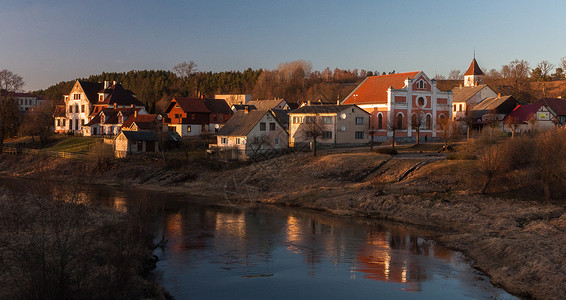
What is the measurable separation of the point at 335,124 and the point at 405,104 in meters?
10.8

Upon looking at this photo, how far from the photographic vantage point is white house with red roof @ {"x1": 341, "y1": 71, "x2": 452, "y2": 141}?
66.1m

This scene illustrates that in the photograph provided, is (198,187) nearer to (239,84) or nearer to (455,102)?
(455,102)

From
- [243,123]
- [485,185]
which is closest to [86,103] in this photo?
[243,123]

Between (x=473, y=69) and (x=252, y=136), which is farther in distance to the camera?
(x=473, y=69)

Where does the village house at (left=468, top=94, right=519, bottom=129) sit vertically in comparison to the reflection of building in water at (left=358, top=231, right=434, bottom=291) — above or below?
above

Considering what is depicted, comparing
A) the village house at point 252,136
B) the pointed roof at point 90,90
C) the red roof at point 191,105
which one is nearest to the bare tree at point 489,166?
the village house at point 252,136

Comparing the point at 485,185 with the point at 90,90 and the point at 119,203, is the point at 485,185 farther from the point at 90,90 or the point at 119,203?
the point at 90,90

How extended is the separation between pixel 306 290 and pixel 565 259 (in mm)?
11065

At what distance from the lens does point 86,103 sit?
3716 inches

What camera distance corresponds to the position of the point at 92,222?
90.2 ft

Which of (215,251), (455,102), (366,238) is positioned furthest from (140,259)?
(455,102)

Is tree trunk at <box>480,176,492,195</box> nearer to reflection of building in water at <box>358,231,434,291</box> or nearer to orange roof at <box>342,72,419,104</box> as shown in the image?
reflection of building in water at <box>358,231,434,291</box>

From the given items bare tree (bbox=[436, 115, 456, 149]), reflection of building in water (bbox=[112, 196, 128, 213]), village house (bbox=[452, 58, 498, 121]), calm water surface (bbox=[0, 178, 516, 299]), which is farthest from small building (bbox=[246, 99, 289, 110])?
calm water surface (bbox=[0, 178, 516, 299])

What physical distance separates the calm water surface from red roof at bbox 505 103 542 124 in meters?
44.7
